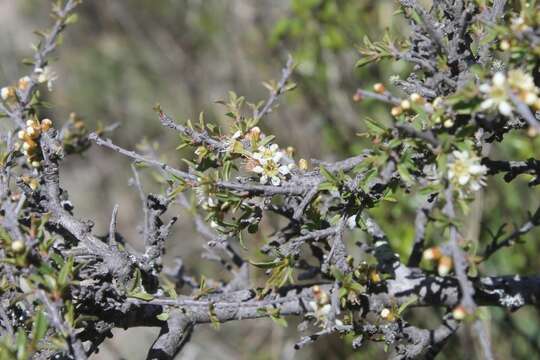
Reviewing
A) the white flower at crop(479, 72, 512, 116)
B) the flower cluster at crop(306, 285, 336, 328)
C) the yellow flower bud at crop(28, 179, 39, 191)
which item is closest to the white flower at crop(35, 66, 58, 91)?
the yellow flower bud at crop(28, 179, 39, 191)

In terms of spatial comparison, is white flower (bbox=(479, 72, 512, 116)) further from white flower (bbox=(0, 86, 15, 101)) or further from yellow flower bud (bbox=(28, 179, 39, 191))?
white flower (bbox=(0, 86, 15, 101))

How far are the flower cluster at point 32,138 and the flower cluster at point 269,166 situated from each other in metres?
0.56

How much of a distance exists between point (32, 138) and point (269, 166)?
606mm

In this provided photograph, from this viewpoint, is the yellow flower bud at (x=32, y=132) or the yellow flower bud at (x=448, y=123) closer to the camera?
the yellow flower bud at (x=448, y=123)

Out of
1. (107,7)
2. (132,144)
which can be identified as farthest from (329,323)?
(107,7)

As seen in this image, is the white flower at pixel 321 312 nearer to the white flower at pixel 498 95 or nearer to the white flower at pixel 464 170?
the white flower at pixel 464 170

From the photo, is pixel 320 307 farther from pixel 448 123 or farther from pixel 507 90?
pixel 507 90

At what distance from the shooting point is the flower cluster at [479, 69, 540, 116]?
89 cm

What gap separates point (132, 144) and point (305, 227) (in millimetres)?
3782

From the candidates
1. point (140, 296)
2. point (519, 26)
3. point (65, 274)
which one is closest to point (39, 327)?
point (65, 274)

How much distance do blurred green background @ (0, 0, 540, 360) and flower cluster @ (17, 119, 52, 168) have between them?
47 cm

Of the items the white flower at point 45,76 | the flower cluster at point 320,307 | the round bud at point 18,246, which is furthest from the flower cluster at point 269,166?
the white flower at point 45,76

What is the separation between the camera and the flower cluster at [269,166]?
1182 mm

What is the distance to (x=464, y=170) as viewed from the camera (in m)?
0.96
